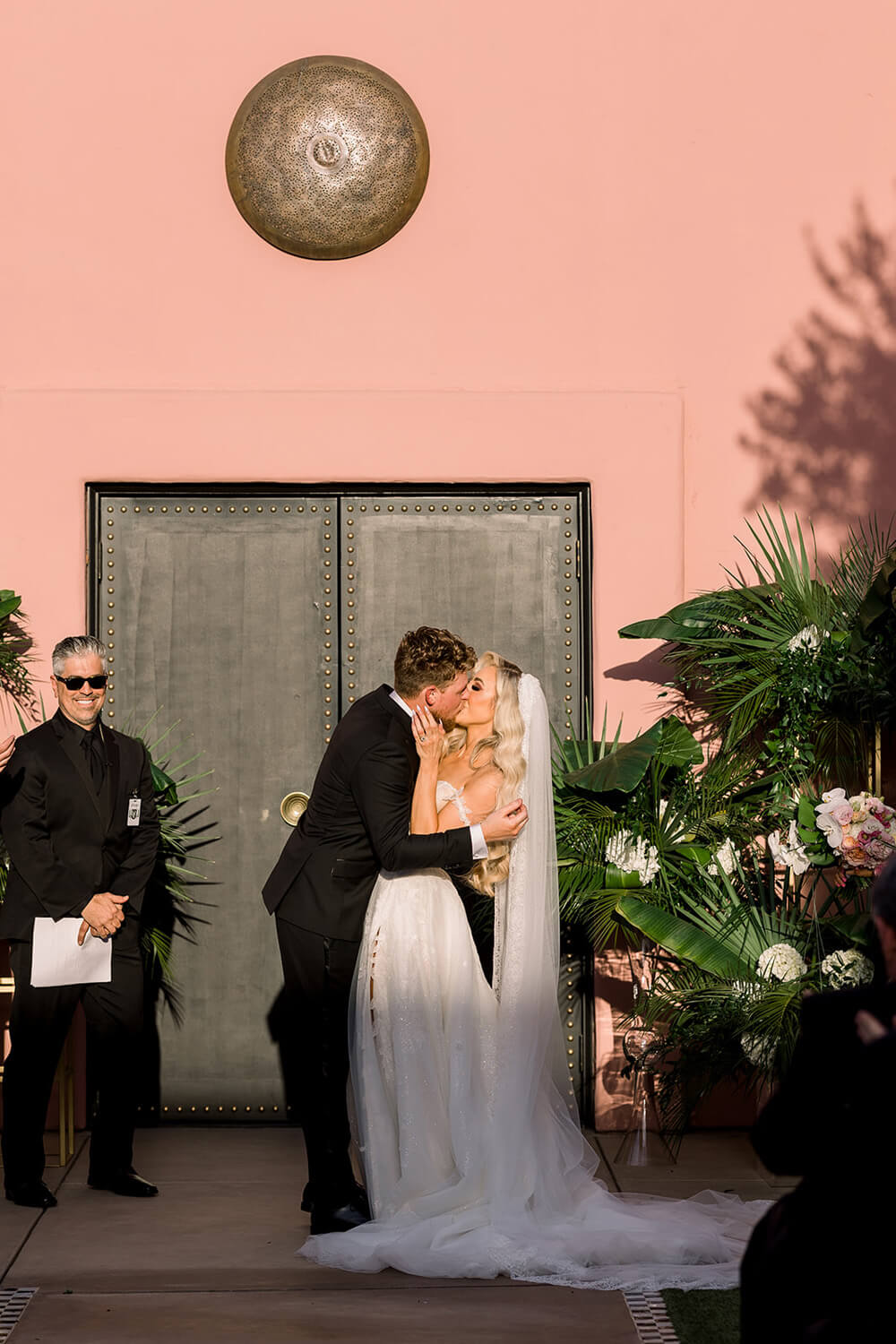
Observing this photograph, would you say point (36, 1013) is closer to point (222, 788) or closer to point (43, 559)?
point (222, 788)

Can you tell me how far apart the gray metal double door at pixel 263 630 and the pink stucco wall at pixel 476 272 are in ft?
0.64

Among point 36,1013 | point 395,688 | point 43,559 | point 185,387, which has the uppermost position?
point 185,387

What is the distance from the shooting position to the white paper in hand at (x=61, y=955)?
596 centimetres

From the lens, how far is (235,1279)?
16.9ft

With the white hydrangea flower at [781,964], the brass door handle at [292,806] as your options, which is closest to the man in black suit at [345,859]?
the white hydrangea flower at [781,964]

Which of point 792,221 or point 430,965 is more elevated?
point 792,221

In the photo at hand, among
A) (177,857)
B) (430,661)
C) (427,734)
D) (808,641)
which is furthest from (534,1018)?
(177,857)

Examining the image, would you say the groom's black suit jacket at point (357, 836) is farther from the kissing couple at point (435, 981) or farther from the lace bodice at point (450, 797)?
the lace bodice at point (450, 797)

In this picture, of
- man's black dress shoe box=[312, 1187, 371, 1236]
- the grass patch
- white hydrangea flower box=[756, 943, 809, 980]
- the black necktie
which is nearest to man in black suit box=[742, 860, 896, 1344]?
the grass patch

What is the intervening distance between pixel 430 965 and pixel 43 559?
2.75 metres

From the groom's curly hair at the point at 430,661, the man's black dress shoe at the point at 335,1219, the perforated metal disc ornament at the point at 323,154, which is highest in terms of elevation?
the perforated metal disc ornament at the point at 323,154

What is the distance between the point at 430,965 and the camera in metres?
5.59

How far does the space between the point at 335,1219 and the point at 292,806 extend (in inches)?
82.6

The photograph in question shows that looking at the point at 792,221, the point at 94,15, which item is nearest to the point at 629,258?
the point at 792,221
